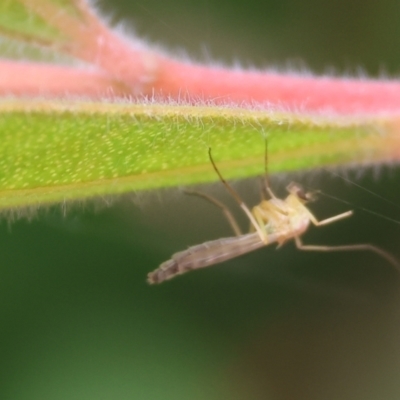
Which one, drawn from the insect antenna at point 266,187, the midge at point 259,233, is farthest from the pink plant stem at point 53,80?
the midge at point 259,233

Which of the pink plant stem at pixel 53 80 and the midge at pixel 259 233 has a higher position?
the pink plant stem at pixel 53 80

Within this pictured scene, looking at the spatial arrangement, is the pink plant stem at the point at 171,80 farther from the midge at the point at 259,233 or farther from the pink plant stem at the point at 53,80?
the midge at the point at 259,233

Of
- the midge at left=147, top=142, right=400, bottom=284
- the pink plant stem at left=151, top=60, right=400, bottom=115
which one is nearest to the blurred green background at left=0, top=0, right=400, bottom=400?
the midge at left=147, top=142, right=400, bottom=284

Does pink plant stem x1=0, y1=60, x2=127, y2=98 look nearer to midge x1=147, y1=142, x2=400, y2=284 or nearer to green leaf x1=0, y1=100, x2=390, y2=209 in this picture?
green leaf x1=0, y1=100, x2=390, y2=209

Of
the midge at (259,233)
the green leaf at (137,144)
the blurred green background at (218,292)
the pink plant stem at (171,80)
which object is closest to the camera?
the green leaf at (137,144)

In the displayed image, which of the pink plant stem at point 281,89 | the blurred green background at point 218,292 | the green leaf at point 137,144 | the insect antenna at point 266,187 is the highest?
the pink plant stem at point 281,89

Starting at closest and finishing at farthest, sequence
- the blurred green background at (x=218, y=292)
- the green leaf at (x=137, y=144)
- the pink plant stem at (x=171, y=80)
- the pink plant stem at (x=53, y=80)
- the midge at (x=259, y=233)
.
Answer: the green leaf at (x=137, y=144) < the pink plant stem at (x=53, y=80) < the pink plant stem at (x=171, y=80) < the midge at (x=259, y=233) < the blurred green background at (x=218, y=292)

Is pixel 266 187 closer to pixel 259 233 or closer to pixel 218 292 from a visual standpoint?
pixel 259 233
